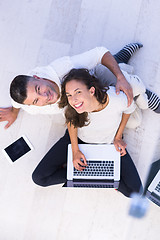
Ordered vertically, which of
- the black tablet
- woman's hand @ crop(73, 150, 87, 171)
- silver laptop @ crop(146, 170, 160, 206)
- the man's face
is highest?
the man's face

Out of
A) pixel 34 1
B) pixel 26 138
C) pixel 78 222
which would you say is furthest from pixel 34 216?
pixel 34 1

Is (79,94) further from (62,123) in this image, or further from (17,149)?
(17,149)

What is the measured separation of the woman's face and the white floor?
550mm

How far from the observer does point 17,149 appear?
1.62m

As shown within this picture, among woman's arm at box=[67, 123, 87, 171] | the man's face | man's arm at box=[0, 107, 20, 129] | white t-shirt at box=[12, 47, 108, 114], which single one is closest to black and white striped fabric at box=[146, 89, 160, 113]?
white t-shirt at box=[12, 47, 108, 114]

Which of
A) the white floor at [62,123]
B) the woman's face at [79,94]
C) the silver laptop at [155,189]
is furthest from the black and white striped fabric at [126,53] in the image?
the silver laptop at [155,189]

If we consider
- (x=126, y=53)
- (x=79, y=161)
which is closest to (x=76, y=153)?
(x=79, y=161)

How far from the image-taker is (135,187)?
1.40m

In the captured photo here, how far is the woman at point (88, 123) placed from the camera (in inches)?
43.6

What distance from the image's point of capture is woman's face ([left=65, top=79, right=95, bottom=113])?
1082 mm

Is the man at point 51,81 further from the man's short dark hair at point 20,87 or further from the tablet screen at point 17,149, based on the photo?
the tablet screen at point 17,149

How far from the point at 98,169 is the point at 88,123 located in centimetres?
Result: 29

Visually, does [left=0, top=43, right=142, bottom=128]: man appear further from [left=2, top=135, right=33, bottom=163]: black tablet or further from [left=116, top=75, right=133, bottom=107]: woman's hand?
[left=2, top=135, right=33, bottom=163]: black tablet

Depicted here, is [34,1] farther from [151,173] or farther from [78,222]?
[78,222]
